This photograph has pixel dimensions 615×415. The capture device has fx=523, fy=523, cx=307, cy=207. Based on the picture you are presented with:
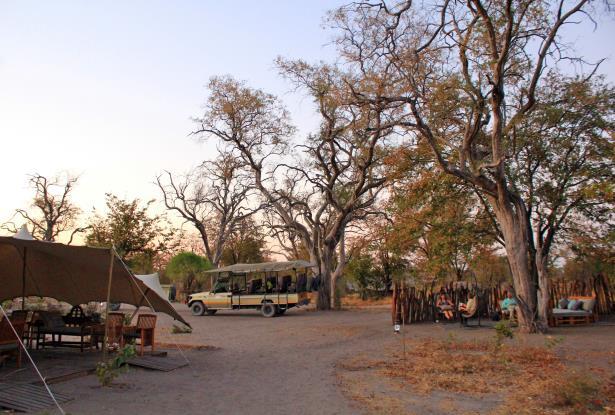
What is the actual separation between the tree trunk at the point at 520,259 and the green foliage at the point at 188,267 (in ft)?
102

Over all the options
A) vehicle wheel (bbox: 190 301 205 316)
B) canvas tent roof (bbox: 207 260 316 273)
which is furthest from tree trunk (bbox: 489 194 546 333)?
vehicle wheel (bbox: 190 301 205 316)

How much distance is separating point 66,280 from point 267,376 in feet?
21.2

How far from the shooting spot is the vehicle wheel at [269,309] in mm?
24219

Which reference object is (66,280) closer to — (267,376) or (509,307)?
(267,376)

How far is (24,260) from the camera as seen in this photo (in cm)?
1181

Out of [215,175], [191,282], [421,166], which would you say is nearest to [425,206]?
[421,166]

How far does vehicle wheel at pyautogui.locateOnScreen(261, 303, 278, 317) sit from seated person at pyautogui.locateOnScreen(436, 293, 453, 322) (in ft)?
25.4

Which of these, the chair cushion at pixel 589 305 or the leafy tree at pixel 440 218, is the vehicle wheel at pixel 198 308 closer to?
the leafy tree at pixel 440 218

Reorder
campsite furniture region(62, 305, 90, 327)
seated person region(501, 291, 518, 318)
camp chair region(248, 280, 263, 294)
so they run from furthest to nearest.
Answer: camp chair region(248, 280, 263, 294) → seated person region(501, 291, 518, 318) → campsite furniture region(62, 305, 90, 327)

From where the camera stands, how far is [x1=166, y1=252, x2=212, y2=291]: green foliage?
44.1 meters

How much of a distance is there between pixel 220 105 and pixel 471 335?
19.1 metres

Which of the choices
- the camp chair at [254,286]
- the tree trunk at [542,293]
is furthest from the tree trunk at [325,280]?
the tree trunk at [542,293]

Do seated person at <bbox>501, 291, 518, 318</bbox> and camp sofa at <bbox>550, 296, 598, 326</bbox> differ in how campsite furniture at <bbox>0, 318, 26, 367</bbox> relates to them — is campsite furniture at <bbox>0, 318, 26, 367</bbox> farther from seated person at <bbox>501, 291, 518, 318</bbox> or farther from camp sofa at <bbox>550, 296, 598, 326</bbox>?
camp sofa at <bbox>550, 296, 598, 326</bbox>

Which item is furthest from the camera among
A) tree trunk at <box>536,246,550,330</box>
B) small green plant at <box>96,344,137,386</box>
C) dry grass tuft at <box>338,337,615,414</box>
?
tree trunk at <box>536,246,550,330</box>
